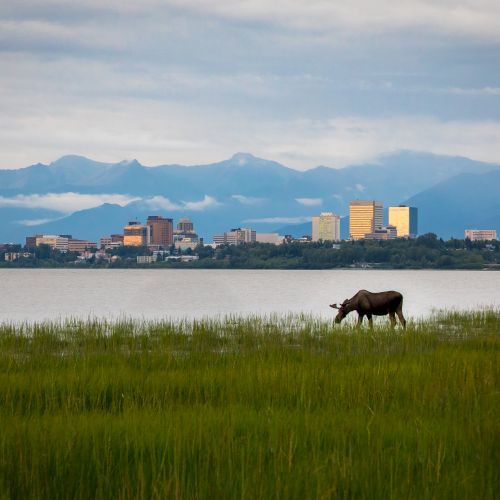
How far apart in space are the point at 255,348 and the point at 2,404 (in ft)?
32.6

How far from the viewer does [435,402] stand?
12.1m

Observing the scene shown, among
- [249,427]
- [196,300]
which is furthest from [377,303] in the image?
[196,300]

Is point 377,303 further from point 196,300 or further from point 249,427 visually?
point 196,300

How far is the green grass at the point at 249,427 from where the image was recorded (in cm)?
789

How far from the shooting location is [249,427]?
10.3 m

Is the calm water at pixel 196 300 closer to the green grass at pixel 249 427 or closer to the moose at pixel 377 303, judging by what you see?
the moose at pixel 377 303

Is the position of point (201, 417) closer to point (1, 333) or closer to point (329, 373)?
point (329, 373)

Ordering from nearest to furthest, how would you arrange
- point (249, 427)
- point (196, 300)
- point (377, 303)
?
point (249, 427) < point (377, 303) < point (196, 300)

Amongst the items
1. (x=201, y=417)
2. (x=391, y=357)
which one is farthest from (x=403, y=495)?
(x=391, y=357)

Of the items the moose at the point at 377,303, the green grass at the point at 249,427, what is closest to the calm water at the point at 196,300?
the moose at the point at 377,303

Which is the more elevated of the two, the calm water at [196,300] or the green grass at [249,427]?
the green grass at [249,427]

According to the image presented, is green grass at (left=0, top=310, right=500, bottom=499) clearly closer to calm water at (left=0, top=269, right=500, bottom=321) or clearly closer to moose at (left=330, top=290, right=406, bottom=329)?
moose at (left=330, top=290, right=406, bottom=329)

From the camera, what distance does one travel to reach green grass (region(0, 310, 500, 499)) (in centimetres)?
789

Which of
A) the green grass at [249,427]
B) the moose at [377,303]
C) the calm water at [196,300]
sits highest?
the moose at [377,303]
